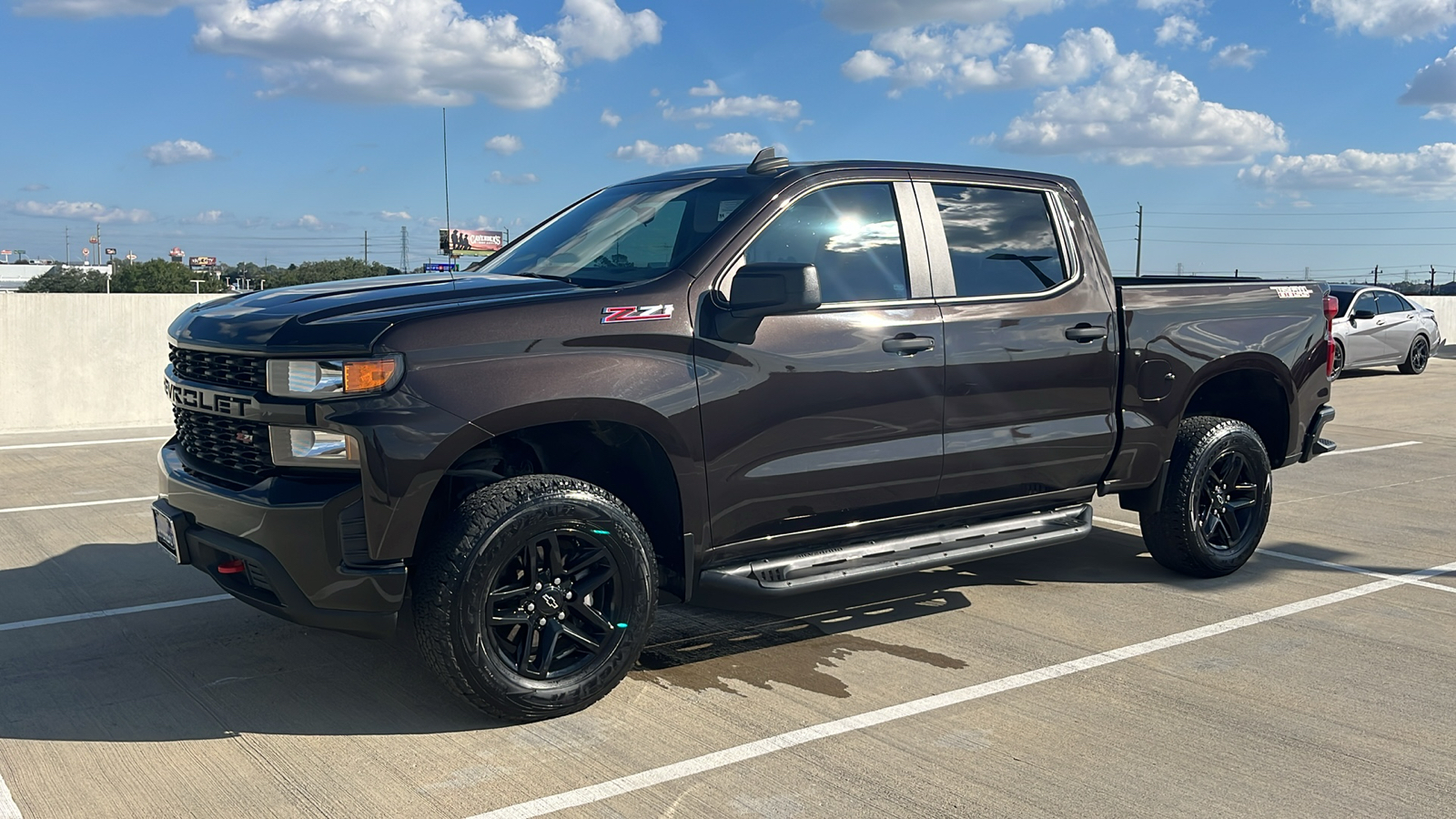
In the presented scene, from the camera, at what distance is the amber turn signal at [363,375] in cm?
385

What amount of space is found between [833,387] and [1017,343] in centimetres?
106

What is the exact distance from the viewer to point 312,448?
388cm

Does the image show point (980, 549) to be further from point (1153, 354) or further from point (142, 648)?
point (142, 648)

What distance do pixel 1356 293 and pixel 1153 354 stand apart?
54.9 ft

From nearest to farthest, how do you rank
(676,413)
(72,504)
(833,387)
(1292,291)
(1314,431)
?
(676,413)
(833,387)
(1292,291)
(1314,431)
(72,504)

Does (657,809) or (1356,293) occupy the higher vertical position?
(1356,293)

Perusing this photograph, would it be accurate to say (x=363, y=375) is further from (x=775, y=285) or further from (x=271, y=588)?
(x=775, y=285)

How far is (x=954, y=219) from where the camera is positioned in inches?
212

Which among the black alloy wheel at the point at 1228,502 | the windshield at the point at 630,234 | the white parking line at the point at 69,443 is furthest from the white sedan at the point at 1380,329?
the white parking line at the point at 69,443

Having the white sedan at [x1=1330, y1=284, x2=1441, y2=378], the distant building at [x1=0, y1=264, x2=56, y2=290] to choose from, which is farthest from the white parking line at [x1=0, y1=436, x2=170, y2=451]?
the distant building at [x1=0, y1=264, x2=56, y2=290]

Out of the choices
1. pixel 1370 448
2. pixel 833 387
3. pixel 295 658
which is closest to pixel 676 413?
pixel 833 387

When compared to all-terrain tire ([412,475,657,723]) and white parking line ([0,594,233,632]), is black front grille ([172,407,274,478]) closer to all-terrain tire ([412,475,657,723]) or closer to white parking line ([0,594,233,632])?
all-terrain tire ([412,475,657,723])

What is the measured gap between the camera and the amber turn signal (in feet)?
12.6

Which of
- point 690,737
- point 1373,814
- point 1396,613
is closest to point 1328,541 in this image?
point 1396,613
